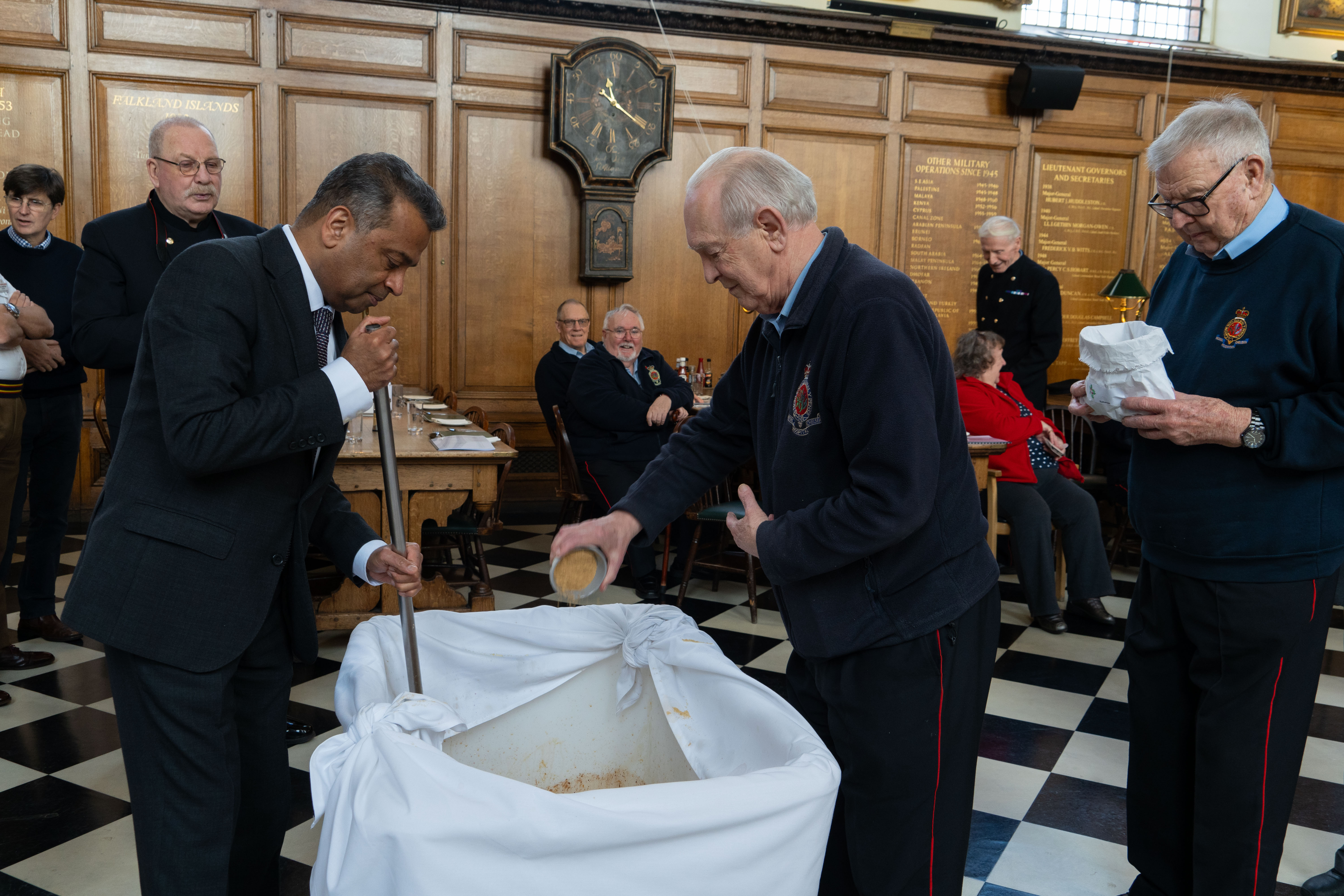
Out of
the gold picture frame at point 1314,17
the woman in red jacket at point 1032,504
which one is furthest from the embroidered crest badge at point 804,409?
the gold picture frame at point 1314,17

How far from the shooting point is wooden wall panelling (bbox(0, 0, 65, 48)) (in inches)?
226

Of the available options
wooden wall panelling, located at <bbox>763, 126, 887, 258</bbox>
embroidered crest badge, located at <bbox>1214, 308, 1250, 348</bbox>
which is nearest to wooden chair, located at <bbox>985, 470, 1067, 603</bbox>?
embroidered crest badge, located at <bbox>1214, 308, 1250, 348</bbox>

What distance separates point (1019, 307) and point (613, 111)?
291 cm

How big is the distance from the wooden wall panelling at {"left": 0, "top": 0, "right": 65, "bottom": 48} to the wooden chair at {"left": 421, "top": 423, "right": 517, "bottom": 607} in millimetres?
3780

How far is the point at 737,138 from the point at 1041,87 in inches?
89.2

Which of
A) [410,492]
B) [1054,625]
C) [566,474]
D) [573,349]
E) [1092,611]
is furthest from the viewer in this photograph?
[573,349]

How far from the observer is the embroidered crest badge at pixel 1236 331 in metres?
1.76

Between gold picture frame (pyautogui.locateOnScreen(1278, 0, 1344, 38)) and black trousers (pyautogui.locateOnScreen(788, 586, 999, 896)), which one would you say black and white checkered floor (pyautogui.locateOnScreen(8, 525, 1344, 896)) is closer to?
black trousers (pyautogui.locateOnScreen(788, 586, 999, 896))

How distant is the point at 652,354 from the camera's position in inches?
211

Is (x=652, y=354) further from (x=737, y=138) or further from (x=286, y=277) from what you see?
(x=286, y=277)

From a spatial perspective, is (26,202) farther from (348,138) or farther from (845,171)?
(845,171)

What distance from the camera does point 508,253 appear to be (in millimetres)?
6656

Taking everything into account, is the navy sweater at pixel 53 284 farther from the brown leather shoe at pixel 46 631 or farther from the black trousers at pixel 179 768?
the black trousers at pixel 179 768

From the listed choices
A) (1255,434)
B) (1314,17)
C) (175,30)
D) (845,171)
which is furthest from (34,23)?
(1314,17)
